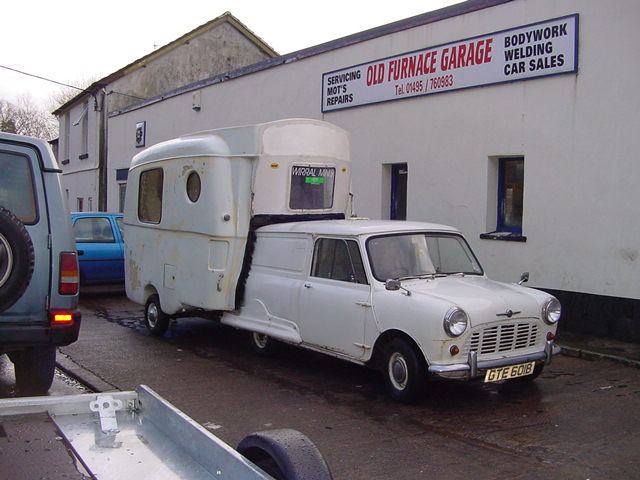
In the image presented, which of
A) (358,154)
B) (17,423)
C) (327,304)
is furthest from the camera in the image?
(358,154)

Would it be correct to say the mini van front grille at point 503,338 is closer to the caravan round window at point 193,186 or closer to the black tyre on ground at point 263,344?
the black tyre on ground at point 263,344

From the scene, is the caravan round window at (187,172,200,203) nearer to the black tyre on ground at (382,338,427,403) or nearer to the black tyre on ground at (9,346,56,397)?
the black tyre on ground at (9,346,56,397)

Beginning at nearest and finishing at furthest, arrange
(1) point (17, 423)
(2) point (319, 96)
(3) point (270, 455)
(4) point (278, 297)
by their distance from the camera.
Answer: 1. (3) point (270, 455)
2. (1) point (17, 423)
3. (4) point (278, 297)
4. (2) point (319, 96)

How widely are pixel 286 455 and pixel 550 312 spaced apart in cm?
429

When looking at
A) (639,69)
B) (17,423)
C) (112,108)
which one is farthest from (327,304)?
(112,108)

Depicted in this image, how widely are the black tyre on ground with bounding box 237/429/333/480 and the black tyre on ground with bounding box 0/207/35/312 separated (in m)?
2.63

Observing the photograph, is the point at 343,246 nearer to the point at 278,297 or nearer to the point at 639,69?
the point at 278,297

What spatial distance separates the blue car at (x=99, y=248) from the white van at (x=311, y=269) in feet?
9.44

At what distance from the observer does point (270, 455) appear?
2703mm

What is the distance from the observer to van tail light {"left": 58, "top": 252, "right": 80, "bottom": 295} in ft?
17.3

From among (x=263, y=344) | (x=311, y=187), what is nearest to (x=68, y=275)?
(x=263, y=344)

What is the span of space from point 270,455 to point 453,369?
10.2 feet

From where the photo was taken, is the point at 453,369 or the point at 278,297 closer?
the point at 453,369

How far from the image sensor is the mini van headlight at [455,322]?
554 centimetres
